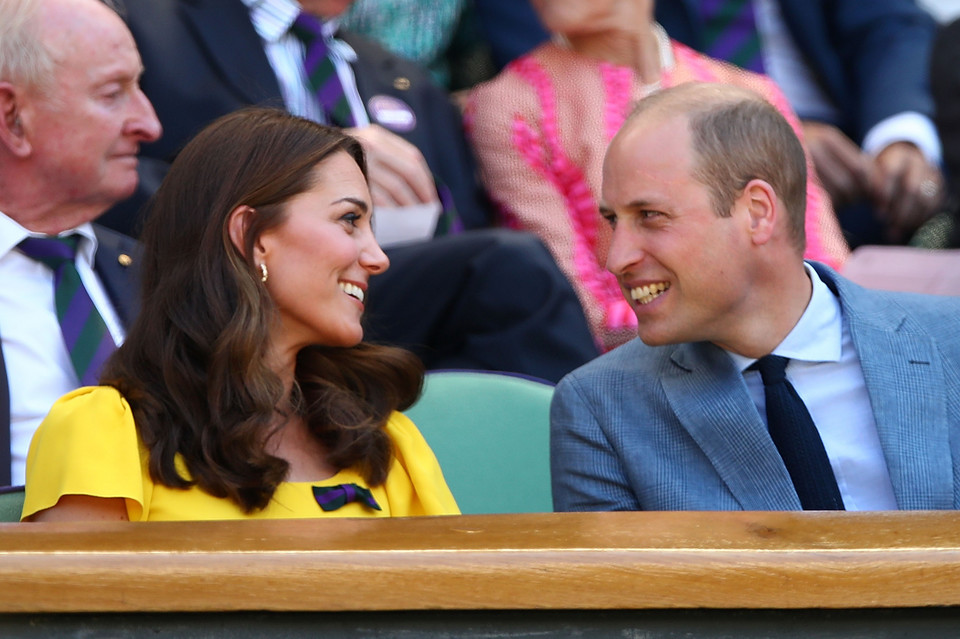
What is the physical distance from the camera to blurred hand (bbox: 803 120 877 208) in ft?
10.6

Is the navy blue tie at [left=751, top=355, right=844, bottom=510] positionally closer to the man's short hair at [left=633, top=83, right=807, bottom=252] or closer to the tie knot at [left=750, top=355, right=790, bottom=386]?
the tie knot at [left=750, top=355, right=790, bottom=386]

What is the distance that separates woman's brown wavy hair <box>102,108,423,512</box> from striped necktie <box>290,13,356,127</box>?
0.95m

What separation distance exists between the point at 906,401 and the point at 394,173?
1.21 metres

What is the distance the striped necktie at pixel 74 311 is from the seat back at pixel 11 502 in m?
0.42

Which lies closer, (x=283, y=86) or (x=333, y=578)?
(x=333, y=578)

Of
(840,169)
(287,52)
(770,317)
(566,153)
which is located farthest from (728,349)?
(840,169)

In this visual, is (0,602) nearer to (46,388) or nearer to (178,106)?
(46,388)

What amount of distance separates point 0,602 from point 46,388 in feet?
3.50

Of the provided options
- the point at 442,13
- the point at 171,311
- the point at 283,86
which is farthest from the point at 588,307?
the point at 171,311

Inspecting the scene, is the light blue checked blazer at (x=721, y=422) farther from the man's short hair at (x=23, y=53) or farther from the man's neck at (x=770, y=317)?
the man's short hair at (x=23, y=53)

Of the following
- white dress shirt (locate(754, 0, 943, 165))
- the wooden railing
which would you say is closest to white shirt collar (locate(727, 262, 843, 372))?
the wooden railing

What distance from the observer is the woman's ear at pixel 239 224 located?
1.66 meters

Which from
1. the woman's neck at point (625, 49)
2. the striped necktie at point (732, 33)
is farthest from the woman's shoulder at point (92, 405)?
the striped necktie at point (732, 33)

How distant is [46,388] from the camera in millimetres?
1941
